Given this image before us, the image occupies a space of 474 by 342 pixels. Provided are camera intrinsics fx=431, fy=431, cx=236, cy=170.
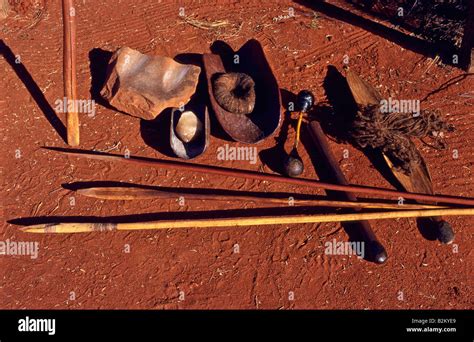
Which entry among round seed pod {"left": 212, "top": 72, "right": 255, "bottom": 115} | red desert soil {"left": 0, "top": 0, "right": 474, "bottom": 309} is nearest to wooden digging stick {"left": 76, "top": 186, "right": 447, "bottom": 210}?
red desert soil {"left": 0, "top": 0, "right": 474, "bottom": 309}

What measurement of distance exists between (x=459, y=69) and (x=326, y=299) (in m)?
4.13

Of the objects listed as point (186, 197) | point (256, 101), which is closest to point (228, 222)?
point (186, 197)

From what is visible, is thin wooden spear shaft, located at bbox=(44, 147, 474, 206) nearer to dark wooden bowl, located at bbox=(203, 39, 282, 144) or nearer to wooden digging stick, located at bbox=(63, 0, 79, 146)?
wooden digging stick, located at bbox=(63, 0, 79, 146)

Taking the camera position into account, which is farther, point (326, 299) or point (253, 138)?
point (253, 138)

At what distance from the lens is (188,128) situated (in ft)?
18.5

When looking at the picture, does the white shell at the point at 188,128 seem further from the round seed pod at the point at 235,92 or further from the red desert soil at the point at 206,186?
the round seed pod at the point at 235,92

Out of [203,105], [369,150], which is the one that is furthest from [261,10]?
[369,150]

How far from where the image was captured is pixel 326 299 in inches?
191

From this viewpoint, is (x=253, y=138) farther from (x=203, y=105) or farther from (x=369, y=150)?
(x=369, y=150)

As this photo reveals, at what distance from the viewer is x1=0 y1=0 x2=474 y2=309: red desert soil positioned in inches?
193

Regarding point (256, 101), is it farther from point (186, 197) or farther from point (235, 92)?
point (186, 197)

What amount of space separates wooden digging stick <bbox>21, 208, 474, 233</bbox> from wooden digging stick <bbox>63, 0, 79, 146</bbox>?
1293 mm

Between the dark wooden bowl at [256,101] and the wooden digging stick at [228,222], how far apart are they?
1.13m

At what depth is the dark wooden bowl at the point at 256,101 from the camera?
566 cm
